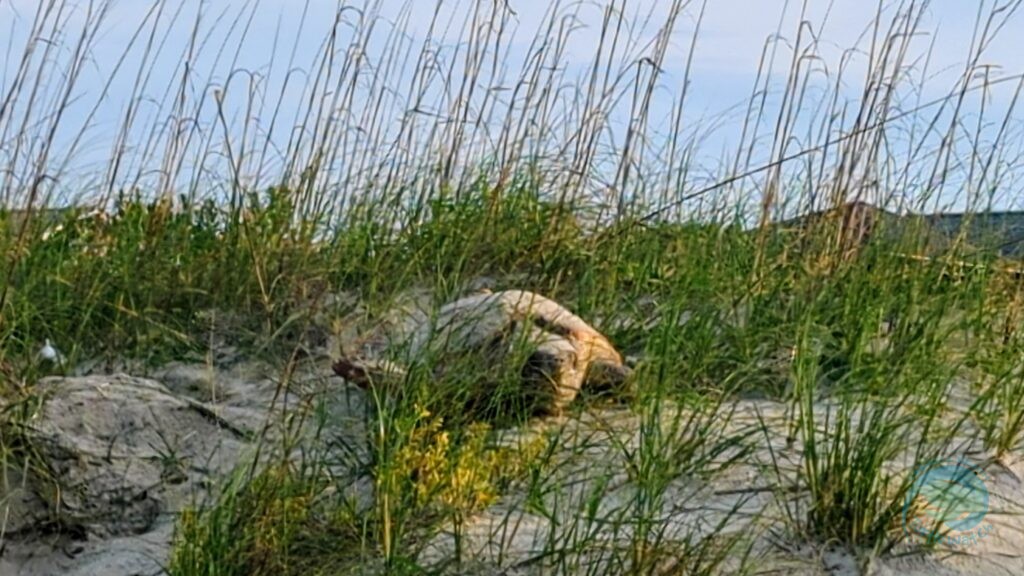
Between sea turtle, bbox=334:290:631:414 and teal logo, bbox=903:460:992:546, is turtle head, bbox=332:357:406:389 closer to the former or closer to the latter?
sea turtle, bbox=334:290:631:414

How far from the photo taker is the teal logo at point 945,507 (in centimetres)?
227

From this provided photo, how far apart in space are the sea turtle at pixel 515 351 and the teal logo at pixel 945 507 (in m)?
0.75

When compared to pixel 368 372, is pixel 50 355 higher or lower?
lower

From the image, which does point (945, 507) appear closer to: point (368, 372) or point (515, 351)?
point (515, 351)

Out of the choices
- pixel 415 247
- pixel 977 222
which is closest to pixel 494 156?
pixel 415 247

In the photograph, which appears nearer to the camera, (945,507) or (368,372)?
(945,507)

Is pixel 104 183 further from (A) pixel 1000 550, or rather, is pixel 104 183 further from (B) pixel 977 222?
(A) pixel 1000 550

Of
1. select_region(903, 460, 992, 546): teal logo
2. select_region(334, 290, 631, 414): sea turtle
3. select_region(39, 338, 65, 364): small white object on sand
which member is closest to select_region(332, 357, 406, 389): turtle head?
select_region(334, 290, 631, 414): sea turtle

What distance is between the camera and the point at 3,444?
2664mm

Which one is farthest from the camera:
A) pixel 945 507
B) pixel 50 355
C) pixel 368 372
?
pixel 50 355

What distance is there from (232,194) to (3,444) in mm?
1527

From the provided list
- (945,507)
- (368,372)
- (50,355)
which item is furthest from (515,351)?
(50,355)

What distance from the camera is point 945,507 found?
2.33 m

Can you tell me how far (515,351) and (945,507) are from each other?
92cm
